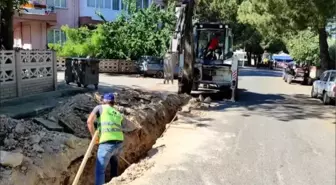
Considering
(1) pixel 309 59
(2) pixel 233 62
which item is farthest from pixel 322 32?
(2) pixel 233 62

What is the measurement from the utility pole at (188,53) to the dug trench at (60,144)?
538 cm

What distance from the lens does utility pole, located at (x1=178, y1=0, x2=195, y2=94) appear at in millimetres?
16922

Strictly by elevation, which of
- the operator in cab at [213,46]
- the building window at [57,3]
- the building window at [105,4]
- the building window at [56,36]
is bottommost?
the operator in cab at [213,46]

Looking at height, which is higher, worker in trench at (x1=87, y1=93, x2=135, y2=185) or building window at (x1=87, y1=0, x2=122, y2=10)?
building window at (x1=87, y1=0, x2=122, y2=10)

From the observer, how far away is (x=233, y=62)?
1791 cm

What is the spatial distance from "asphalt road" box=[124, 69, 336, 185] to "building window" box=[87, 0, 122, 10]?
25.9 m

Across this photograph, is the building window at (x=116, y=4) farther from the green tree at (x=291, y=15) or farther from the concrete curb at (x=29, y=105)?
the concrete curb at (x=29, y=105)

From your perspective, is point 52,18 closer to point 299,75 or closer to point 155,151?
point 299,75

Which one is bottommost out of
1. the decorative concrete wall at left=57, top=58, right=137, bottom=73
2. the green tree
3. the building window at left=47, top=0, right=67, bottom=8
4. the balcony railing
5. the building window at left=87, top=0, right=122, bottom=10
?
the decorative concrete wall at left=57, top=58, right=137, bottom=73

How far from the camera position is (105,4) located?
38.9m

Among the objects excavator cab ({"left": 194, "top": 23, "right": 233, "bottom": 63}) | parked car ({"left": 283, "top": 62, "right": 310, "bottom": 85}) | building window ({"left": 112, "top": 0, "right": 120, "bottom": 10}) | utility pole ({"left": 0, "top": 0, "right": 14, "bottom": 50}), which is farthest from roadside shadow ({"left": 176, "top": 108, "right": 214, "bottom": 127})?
building window ({"left": 112, "top": 0, "right": 120, "bottom": 10})

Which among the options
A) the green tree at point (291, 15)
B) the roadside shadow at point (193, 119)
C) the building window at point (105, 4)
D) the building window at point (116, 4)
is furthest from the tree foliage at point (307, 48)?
the roadside shadow at point (193, 119)

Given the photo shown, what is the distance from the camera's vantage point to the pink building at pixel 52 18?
99.7 feet

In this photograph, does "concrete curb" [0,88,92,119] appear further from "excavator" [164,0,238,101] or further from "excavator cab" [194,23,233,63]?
Result: "excavator cab" [194,23,233,63]
